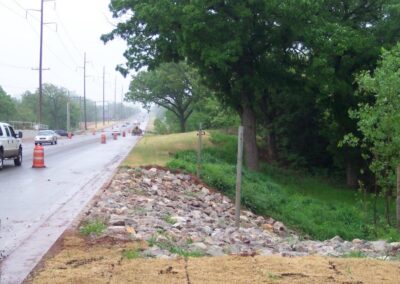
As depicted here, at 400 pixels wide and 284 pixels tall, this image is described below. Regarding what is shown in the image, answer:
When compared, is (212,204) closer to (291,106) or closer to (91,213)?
(91,213)

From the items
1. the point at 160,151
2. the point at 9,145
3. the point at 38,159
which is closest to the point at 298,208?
the point at 38,159

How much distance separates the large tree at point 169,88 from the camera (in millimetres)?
69875

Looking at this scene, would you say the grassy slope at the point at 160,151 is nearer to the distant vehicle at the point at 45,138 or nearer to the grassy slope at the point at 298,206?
the grassy slope at the point at 298,206

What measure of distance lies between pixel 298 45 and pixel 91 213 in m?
19.6

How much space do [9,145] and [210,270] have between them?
1985 cm

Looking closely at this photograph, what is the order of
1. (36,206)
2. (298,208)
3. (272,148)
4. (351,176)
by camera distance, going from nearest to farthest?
1. (36,206)
2. (298,208)
3. (351,176)
4. (272,148)

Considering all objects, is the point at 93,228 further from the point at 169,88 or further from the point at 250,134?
the point at 169,88

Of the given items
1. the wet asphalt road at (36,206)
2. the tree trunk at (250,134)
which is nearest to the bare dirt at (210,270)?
the wet asphalt road at (36,206)

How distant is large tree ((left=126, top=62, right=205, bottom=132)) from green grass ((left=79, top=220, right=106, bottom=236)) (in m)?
57.3

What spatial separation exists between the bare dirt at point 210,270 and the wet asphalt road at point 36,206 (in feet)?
Result: 1.79

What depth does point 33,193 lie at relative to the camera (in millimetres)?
15797

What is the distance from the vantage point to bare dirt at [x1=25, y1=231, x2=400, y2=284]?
236 inches

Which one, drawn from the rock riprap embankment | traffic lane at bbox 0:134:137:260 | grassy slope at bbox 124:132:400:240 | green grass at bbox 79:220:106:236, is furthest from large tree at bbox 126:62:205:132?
green grass at bbox 79:220:106:236

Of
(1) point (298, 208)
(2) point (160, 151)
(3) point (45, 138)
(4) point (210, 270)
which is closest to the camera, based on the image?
(4) point (210, 270)
